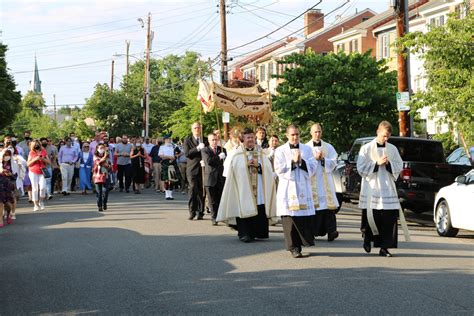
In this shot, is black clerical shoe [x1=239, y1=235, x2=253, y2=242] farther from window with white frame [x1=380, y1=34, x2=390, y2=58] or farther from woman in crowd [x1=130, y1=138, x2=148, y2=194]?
window with white frame [x1=380, y1=34, x2=390, y2=58]

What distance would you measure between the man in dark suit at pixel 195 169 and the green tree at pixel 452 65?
5739 mm

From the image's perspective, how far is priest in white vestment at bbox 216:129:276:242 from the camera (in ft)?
45.6

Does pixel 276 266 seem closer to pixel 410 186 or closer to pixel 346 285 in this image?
pixel 346 285

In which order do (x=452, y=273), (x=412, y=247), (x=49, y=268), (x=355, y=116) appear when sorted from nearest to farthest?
(x=452, y=273)
(x=49, y=268)
(x=412, y=247)
(x=355, y=116)

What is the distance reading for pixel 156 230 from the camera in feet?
51.9

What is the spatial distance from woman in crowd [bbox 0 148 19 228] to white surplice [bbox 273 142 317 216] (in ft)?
24.4

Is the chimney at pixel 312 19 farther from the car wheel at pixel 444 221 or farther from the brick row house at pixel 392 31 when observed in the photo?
the car wheel at pixel 444 221

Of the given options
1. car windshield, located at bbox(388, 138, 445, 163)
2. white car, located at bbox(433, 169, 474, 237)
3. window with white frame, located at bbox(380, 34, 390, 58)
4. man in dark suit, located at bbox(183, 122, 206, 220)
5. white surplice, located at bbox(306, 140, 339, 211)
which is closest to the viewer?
white surplice, located at bbox(306, 140, 339, 211)

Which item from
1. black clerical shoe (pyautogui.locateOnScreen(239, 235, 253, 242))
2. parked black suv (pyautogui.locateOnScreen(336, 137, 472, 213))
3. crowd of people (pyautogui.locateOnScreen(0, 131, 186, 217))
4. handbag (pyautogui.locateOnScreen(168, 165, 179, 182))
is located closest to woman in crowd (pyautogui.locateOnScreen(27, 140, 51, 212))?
crowd of people (pyautogui.locateOnScreen(0, 131, 186, 217))

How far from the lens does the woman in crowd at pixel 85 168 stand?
28844 millimetres

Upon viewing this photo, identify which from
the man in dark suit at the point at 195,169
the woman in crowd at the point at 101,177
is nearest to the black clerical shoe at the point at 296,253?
the man in dark suit at the point at 195,169

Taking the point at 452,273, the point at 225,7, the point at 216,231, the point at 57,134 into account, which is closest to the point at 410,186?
the point at 216,231

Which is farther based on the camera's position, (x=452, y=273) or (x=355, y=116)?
(x=355, y=116)

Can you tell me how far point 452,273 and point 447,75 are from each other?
10.4m
